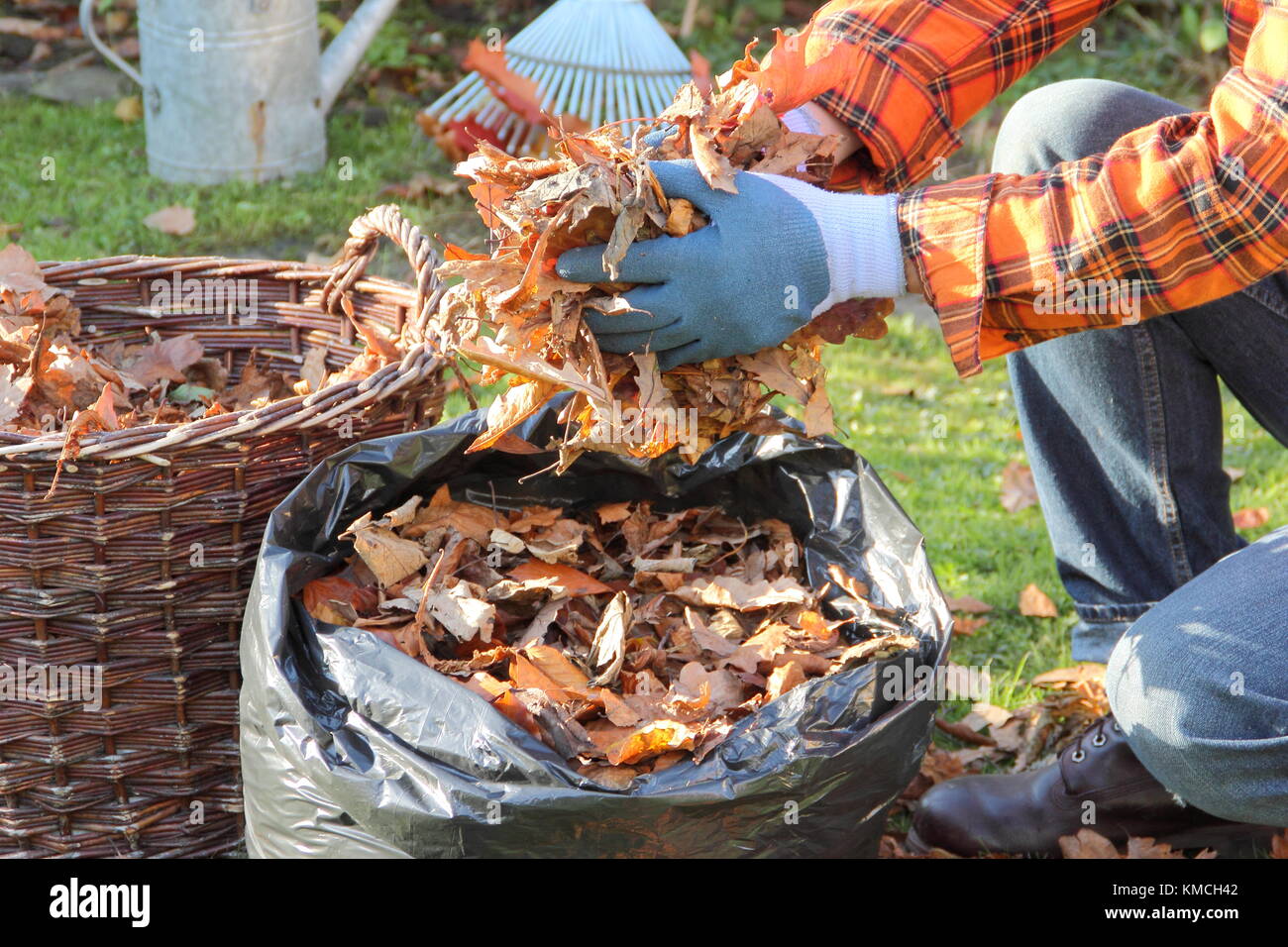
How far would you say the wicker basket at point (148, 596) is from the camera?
5.44 ft

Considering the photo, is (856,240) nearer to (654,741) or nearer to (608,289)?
(608,289)

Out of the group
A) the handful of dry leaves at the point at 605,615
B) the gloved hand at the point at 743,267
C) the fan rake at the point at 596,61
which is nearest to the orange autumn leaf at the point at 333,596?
the handful of dry leaves at the point at 605,615

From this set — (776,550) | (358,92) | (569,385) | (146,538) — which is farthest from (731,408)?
(358,92)

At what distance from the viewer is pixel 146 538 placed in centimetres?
171

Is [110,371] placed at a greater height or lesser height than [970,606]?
greater

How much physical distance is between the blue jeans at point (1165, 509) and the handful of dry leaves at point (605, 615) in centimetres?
39

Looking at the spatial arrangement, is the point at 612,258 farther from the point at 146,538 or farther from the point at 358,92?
the point at 358,92

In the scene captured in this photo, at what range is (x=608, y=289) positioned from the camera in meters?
1.51

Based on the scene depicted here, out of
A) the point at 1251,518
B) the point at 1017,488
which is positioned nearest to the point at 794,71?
the point at 1017,488

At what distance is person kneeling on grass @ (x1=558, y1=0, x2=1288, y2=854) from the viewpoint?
4.91 ft

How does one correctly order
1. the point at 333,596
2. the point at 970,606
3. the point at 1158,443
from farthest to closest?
1. the point at 970,606
2. the point at 1158,443
3. the point at 333,596

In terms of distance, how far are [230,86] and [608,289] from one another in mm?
2922

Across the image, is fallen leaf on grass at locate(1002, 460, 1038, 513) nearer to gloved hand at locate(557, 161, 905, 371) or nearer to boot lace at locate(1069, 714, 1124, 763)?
boot lace at locate(1069, 714, 1124, 763)
